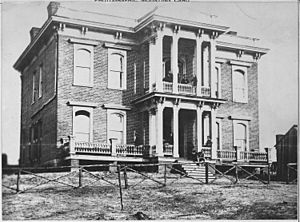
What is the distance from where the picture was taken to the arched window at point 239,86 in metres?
12.6

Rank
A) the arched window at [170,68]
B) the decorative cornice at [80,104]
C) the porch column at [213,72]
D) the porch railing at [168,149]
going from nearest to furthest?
the decorative cornice at [80,104] → the porch railing at [168,149] → the arched window at [170,68] → the porch column at [213,72]

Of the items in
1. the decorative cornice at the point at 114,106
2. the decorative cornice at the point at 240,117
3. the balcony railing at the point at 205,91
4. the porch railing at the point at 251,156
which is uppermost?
the balcony railing at the point at 205,91

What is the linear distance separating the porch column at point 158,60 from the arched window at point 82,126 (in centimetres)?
147

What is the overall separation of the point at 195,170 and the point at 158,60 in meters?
2.23

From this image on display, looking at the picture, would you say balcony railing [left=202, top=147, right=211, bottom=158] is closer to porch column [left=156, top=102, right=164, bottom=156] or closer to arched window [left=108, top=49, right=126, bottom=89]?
porch column [left=156, top=102, right=164, bottom=156]

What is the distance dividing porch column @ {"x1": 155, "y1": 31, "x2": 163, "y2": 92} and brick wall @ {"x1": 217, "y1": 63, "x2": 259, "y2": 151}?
124 cm

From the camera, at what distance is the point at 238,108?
Answer: 12.5 m

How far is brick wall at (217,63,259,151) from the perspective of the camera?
1238 cm

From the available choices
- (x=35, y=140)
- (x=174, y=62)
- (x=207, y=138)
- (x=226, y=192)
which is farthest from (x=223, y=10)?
(x=35, y=140)

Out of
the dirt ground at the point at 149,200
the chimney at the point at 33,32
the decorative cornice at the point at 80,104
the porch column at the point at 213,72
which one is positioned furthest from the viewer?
the porch column at the point at 213,72

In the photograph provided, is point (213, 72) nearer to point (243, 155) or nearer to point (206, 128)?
point (206, 128)

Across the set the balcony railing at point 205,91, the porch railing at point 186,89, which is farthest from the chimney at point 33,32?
the balcony railing at point 205,91

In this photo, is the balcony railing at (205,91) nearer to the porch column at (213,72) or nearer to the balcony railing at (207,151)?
the porch column at (213,72)

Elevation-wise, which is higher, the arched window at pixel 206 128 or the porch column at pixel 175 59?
the porch column at pixel 175 59
